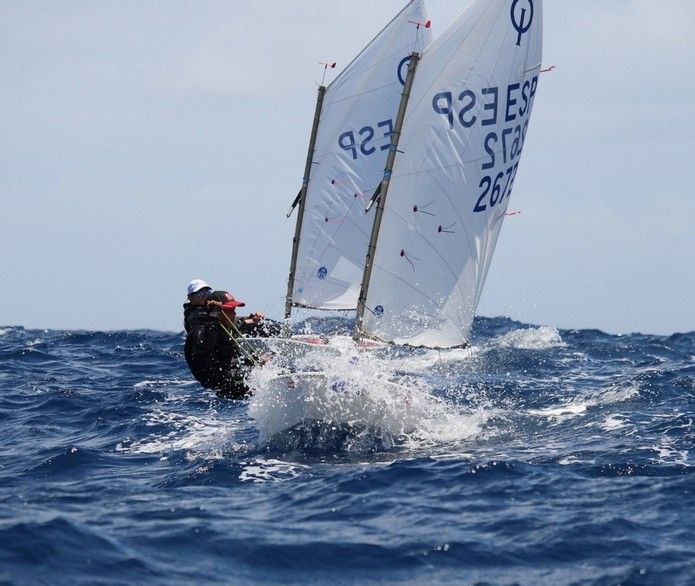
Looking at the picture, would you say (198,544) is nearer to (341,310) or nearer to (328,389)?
(328,389)

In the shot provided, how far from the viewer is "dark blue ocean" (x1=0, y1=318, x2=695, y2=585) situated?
9.02 metres

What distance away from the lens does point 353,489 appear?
1157 cm

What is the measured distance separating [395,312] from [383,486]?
575 cm

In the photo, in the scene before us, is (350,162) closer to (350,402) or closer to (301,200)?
(301,200)

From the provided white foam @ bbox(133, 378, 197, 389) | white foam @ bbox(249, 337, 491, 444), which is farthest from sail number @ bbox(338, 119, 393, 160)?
white foam @ bbox(249, 337, 491, 444)

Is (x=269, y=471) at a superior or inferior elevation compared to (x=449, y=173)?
inferior

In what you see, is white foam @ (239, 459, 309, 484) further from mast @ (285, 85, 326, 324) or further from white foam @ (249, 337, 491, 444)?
mast @ (285, 85, 326, 324)

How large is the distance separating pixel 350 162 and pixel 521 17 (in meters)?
6.24

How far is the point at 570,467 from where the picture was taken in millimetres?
12523

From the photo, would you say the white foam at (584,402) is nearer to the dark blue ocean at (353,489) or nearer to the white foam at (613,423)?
the dark blue ocean at (353,489)

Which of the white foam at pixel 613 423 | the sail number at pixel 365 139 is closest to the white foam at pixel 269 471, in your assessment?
the white foam at pixel 613 423

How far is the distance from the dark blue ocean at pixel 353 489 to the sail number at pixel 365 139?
5.26m

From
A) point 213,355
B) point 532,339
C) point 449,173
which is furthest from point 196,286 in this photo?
point 532,339

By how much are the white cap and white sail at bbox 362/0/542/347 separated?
3.19 m
